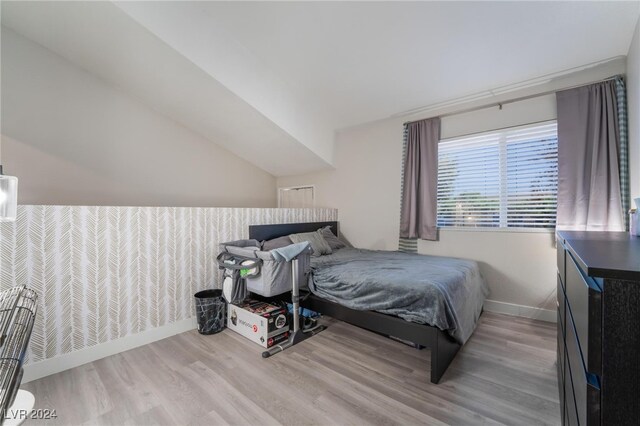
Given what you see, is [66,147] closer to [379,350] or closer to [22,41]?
[22,41]

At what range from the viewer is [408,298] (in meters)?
1.91

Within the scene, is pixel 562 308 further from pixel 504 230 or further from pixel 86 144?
pixel 86 144

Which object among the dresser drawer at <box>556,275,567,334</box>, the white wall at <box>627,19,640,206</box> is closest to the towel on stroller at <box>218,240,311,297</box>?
the dresser drawer at <box>556,275,567,334</box>

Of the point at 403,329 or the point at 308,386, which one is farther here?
the point at 403,329

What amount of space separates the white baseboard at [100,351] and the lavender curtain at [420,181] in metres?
2.79

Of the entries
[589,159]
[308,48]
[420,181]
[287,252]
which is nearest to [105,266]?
[287,252]

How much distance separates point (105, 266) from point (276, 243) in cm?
157

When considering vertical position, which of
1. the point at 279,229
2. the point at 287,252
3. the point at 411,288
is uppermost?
the point at 279,229

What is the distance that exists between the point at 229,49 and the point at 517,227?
143 inches

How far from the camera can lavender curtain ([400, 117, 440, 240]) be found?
3.34m

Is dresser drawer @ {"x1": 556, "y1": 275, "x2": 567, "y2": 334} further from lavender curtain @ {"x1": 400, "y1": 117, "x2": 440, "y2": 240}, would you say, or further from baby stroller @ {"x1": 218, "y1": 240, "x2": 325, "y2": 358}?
lavender curtain @ {"x1": 400, "y1": 117, "x2": 440, "y2": 240}

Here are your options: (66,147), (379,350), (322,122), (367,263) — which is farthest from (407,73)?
(66,147)

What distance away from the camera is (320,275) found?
2518mm

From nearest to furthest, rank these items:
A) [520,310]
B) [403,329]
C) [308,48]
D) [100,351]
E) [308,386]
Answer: [308,386] → [403,329] → [100,351] → [308,48] → [520,310]
